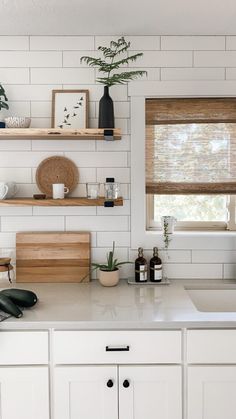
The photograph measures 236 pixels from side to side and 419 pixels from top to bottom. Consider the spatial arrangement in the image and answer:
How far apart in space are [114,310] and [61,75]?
138 cm

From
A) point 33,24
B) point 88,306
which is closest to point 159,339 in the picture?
point 88,306

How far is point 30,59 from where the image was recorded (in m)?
2.38

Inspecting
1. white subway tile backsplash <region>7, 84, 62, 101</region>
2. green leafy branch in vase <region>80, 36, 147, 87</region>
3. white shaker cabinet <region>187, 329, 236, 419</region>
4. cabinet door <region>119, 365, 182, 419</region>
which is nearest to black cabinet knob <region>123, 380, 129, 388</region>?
cabinet door <region>119, 365, 182, 419</region>

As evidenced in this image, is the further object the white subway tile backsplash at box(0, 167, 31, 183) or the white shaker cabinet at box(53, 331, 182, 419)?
the white subway tile backsplash at box(0, 167, 31, 183)

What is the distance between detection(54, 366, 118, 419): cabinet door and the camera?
1790mm

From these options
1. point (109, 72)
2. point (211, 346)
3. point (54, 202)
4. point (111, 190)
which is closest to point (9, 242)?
point (54, 202)

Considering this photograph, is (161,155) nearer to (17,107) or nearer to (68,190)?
(68,190)

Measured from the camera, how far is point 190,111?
2443 millimetres

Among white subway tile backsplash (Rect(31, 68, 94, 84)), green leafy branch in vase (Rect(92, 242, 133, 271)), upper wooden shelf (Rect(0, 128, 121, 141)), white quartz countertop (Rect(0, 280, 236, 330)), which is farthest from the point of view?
white subway tile backsplash (Rect(31, 68, 94, 84))

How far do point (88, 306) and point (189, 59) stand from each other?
1.51 m

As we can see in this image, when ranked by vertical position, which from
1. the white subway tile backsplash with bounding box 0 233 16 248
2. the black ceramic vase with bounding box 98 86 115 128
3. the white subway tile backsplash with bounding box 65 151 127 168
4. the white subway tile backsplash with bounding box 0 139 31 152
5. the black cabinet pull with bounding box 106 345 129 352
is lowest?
the black cabinet pull with bounding box 106 345 129 352

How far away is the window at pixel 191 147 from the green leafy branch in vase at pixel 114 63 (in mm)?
251

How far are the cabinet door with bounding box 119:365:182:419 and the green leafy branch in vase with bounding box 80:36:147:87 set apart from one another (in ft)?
4.73

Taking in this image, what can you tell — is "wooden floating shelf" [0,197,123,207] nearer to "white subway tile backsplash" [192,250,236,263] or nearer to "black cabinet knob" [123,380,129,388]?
"white subway tile backsplash" [192,250,236,263]
